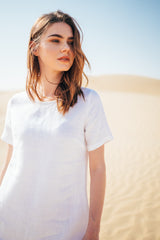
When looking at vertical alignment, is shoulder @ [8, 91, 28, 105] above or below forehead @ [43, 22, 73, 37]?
below

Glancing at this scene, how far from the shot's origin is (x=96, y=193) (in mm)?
1093

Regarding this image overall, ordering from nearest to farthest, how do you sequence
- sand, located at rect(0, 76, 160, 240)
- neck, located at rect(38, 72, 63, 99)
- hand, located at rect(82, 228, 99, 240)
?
hand, located at rect(82, 228, 99, 240) < neck, located at rect(38, 72, 63, 99) < sand, located at rect(0, 76, 160, 240)

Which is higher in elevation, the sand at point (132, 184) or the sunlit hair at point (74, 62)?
the sunlit hair at point (74, 62)

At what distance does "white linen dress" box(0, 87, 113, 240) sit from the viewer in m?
1.05

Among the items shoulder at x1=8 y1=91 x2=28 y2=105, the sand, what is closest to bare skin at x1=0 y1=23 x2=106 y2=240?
shoulder at x1=8 y1=91 x2=28 y2=105

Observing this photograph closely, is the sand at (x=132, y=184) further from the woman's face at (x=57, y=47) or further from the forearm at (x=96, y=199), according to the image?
the woman's face at (x=57, y=47)

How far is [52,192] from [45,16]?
55.3 inches

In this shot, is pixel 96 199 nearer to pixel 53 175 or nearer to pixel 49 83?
pixel 53 175

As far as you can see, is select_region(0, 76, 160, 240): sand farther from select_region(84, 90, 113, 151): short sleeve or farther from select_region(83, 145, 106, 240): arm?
select_region(84, 90, 113, 151): short sleeve

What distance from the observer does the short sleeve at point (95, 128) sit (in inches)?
42.4

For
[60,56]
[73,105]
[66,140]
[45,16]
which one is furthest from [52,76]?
[66,140]

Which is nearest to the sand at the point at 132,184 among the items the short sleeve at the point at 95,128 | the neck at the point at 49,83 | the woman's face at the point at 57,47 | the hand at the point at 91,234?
the hand at the point at 91,234

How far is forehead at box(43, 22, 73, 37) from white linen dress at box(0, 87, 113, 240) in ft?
1.94

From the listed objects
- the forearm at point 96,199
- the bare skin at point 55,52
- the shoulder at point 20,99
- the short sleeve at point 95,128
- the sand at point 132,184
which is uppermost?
the bare skin at point 55,52
